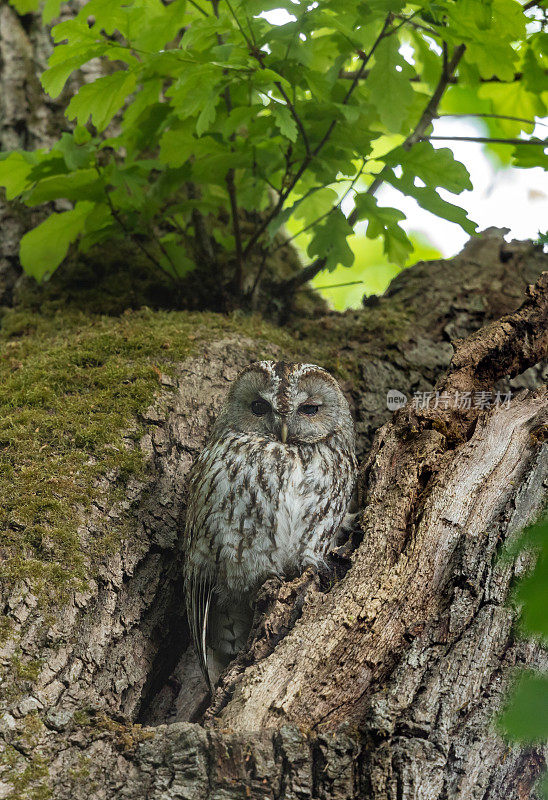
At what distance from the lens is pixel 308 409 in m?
3.14

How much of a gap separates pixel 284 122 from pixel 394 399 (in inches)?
60.5

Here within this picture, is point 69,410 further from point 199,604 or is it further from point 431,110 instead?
point 431,110

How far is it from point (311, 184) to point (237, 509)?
1.96 meters

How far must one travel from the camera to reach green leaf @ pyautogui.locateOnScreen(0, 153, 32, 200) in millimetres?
3095

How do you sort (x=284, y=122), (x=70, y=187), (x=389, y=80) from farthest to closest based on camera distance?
1. (x=70, y=187)
2. (x=389, y=80)
3. (x=284, y=122)

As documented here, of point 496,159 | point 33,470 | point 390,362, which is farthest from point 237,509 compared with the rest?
point 496,159

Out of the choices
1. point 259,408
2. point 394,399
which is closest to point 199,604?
point 259,408

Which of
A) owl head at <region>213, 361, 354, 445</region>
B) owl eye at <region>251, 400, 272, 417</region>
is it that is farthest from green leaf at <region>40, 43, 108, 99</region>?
owl eye at <region>251, 400, 272, 417</region>

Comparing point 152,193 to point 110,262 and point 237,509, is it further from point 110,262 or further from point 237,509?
point 237,509

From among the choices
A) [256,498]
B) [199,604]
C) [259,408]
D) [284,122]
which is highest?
[284,122]

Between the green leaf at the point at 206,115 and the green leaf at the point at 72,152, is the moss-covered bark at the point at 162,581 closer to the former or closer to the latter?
the green leaf at the point at 72,152

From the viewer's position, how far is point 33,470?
8.59ft

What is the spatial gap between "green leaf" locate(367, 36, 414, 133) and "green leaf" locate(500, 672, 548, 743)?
254 centimetres

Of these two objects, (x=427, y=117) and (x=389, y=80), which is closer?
(x=389, y=80)
